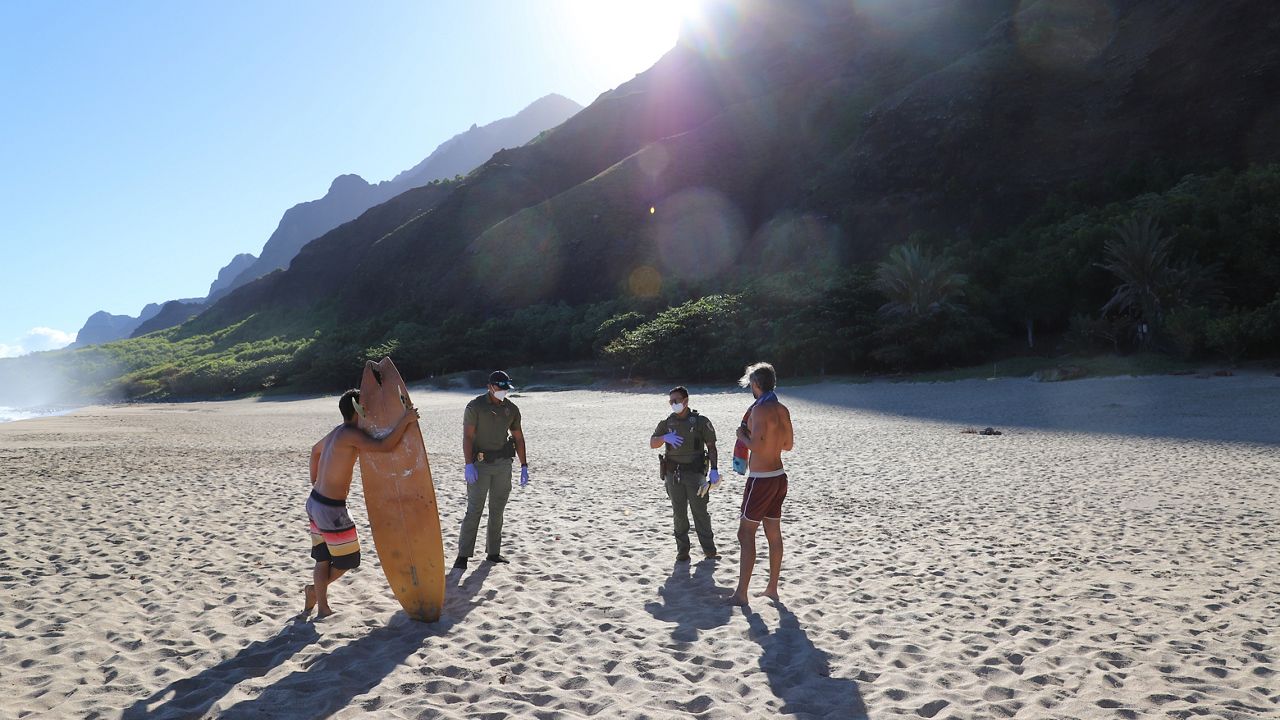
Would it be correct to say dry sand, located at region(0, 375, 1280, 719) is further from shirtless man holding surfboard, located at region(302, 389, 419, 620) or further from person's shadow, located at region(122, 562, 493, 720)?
shirtless man holding surfboard, located at region(302, 389, 419, 620)

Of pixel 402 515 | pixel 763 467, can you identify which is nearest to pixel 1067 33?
pixel 763 467

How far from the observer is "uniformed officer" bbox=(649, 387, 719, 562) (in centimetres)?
648

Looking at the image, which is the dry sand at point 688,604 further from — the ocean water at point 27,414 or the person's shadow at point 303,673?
the ocean water at point 27,414

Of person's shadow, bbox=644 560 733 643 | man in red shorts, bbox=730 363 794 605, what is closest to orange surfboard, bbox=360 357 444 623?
person's shadow, bbox=644 560 733 643

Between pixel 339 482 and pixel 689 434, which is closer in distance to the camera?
pixel 339 482

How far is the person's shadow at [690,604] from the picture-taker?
5.18 metres

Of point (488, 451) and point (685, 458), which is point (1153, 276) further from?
point (488, 451)

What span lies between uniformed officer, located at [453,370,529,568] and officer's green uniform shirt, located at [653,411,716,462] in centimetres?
142

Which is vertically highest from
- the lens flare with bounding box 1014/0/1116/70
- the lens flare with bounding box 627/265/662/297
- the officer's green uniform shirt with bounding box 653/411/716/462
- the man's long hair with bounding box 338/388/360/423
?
the lens flare with bounding box 1014/0/1116/70

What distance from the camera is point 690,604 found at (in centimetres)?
566

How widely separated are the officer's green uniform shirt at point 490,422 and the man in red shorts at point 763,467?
2341 millimetres

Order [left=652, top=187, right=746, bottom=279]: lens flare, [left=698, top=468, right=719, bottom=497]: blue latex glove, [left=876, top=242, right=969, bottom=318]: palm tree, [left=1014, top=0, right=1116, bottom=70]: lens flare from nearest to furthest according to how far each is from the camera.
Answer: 1. [left=698, top=468, right=719, bottom=497]: blue latex glove
2. [left=876, top=242, right=969, bottom=318]: palm tree
3. [left=1014, top=0, right=1116, bottom=70]: lens flare
4. [left=652, top=187, right=746, bottom=279]: lens flare

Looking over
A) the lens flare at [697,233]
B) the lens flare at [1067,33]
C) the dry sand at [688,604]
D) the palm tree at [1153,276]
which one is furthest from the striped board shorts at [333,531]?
the lens flare at [1067,33]

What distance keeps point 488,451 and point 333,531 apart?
1760 mm
